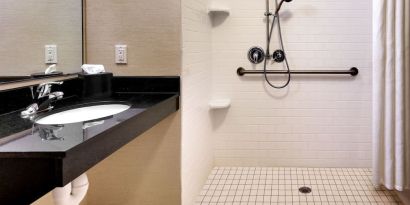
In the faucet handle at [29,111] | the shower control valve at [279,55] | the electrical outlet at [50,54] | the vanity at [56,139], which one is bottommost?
the vanity at [56,139]

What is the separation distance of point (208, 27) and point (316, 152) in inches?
57.8

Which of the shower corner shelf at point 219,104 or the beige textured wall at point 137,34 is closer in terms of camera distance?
the beige textured wall at point 137,34

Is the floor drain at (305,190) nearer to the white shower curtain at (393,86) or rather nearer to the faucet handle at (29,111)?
the white shower curtain at (393,86)

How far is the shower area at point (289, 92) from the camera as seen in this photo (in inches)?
131

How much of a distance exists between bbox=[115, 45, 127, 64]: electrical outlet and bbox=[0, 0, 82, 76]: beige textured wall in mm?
225

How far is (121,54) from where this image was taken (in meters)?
2.39

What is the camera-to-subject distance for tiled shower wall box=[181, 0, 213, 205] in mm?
2465

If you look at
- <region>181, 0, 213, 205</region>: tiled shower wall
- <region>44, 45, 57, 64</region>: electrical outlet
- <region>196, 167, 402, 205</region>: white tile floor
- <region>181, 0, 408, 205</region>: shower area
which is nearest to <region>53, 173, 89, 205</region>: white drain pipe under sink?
<region>44, 45, 57, 64</region>: electrical outlet

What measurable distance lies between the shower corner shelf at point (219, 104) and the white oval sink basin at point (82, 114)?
58.9 inches

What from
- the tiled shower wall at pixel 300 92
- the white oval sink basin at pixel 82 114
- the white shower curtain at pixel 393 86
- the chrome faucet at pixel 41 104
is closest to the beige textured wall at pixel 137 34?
the white oval sink basin at pixel 82 114

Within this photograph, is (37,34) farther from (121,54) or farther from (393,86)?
(393,86)

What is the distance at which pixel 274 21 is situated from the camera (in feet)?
11.0

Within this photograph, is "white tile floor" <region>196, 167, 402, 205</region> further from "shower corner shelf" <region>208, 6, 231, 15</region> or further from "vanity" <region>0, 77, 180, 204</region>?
"shower corner shelf" <region>208, 6, 231, 15</region>

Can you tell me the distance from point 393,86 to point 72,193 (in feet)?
7.22
